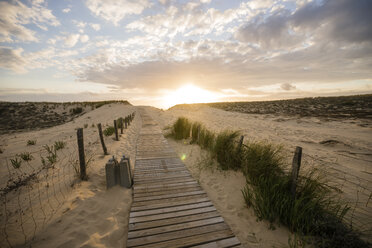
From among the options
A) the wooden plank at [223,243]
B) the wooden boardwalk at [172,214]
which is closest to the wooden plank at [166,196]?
the wooden boardwalk at [172,214]

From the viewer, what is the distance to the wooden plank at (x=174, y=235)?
7.87ft

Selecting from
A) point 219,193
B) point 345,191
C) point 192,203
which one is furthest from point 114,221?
point 345,191

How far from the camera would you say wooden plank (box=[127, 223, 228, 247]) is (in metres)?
2.40

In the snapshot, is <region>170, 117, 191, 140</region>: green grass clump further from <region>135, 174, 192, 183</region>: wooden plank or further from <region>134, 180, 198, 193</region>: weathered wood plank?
<region>134, 180, 198, 193</region>: weathered wood plank

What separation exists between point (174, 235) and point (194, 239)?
1.16ft

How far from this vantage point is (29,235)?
89.8 inches

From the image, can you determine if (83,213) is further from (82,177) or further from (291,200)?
(291,200)

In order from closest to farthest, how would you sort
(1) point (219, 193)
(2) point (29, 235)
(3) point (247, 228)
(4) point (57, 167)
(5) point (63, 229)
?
(2) point (29, 235)
(5) point (63, 229)
(3) point (247, 228)
(1) point (219, 193)
(4) point (57, 167)

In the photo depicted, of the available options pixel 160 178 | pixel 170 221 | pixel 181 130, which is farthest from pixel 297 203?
pixel 181 130

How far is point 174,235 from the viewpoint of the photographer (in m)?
2.53

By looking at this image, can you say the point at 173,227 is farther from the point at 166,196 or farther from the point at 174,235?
the point at 166,196

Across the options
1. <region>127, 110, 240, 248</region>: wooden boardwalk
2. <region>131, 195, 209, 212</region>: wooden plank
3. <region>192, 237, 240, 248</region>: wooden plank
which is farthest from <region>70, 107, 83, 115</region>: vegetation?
<region>192, 237, 240, 248</region>: wooden plank

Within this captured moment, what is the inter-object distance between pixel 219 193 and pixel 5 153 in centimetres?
1002

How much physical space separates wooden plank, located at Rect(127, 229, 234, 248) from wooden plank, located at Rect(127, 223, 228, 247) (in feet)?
0.13
